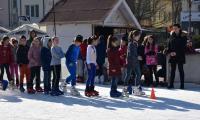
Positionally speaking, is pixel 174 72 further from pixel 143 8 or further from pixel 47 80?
pixel 143 8

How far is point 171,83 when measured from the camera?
1677 centimetres

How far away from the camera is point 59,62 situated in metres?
15.4

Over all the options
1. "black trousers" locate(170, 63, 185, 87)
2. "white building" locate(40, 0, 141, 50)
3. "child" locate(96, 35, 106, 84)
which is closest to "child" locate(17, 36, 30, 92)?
"child" locate(96, 35, 106, 84)

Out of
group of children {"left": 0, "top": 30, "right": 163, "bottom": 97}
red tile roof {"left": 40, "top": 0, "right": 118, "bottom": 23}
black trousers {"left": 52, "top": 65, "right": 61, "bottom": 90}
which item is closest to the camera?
group of children {"left": 0, "top": 30, "right": 163, "bottom": 97}

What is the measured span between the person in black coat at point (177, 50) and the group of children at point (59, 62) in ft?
4.55

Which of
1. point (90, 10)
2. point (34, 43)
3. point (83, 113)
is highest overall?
point (90, 10)

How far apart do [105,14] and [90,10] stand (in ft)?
3.77

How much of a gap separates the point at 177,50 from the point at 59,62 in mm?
3946

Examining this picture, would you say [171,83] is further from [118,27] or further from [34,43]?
[118,27]

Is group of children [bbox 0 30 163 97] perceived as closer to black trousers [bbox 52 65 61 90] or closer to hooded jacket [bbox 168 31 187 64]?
black trousers [bbox 52 65 61 90]

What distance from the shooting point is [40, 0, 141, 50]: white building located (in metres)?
25.7

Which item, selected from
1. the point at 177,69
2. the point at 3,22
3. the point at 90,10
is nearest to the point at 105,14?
the point at 90,10

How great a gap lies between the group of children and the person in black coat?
139 cm


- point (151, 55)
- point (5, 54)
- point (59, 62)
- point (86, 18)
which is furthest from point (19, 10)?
point (59, 62)
